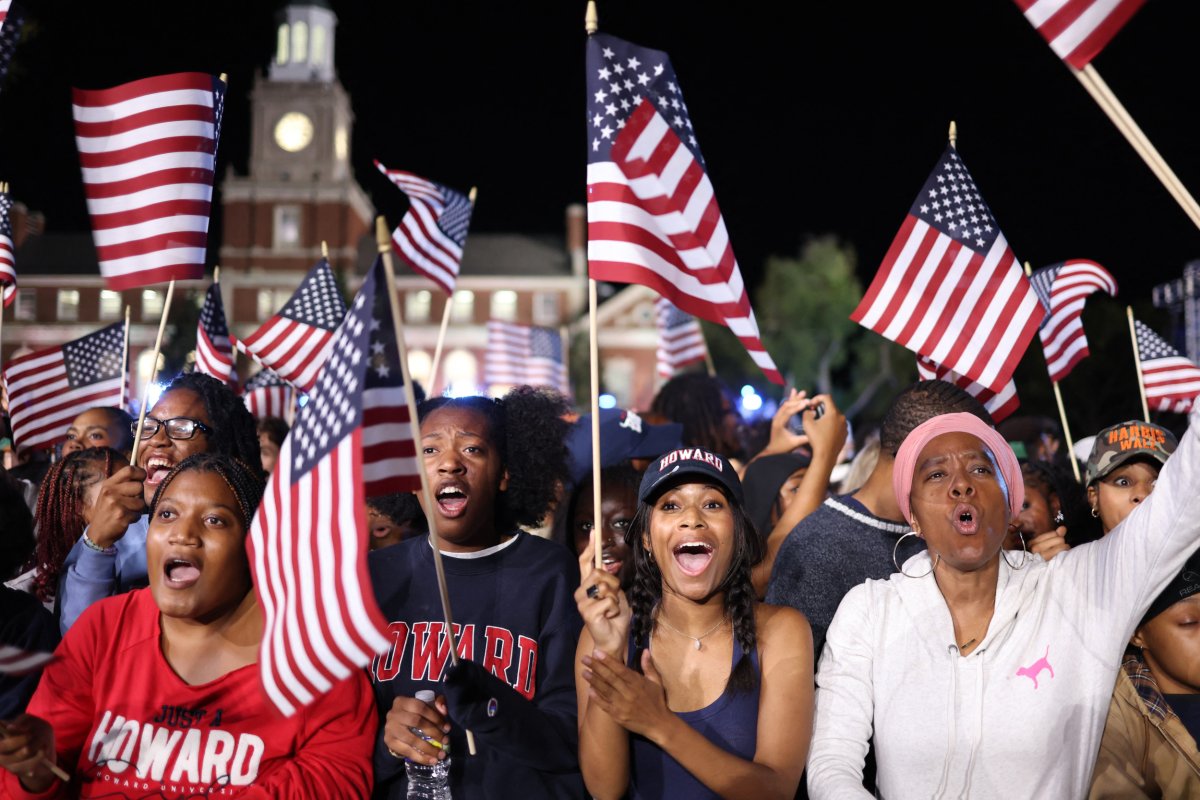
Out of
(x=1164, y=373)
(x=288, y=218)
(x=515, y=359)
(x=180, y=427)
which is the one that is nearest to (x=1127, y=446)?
(x=180, y=427)

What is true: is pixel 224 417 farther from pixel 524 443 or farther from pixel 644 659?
pixel 644 659

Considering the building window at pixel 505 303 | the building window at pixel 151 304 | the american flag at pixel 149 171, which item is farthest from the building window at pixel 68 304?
the american flag at pixel 149 171

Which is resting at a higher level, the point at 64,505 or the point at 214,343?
the point at 214,343

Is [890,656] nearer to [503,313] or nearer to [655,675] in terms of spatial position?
[655,675]

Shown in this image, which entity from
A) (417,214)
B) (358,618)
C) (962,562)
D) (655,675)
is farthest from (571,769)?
(417,214)

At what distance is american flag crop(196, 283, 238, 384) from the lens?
28.9 ft

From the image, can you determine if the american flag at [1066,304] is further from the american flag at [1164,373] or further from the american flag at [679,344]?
the american flag at [679,344]

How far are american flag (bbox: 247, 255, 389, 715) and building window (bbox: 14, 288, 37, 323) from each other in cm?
6672

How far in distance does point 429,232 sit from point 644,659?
6.37 metres

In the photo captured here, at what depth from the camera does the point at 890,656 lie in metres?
3.45

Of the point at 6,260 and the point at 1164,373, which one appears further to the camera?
the point at 1164,373

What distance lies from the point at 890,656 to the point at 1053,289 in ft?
19.5

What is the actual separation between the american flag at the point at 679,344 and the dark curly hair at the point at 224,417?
26.2 feet

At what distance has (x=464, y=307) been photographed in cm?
6562
